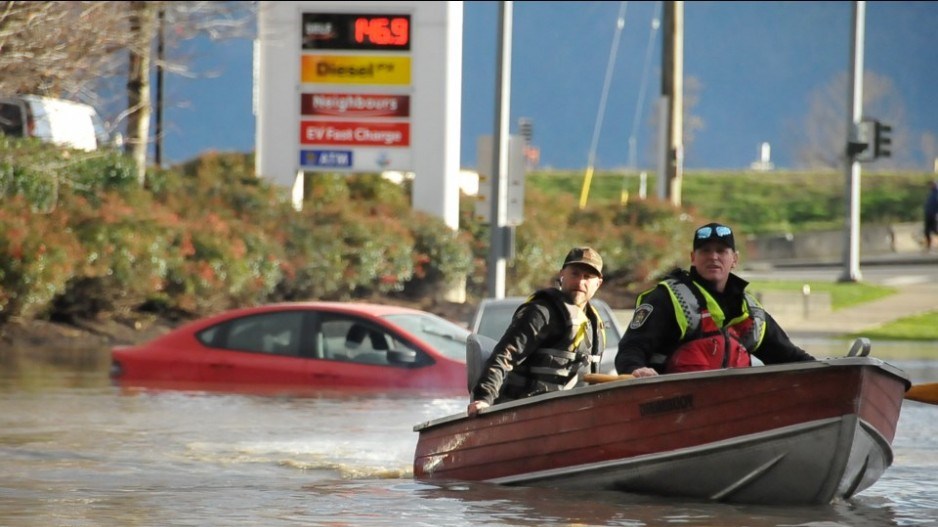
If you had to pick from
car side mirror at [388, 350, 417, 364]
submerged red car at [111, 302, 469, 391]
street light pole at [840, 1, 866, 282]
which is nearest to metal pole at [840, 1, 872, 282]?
street light pole at [840, 1, 866, 282]

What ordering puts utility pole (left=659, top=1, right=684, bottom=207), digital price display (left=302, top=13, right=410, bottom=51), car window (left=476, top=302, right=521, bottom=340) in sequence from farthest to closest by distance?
utility pole (left=659, top=1, right=684, bottom=207), digital price display (left=302, top=13, right=410, bottom=51), car window (left=476, top=302, right=521, bottom=340)

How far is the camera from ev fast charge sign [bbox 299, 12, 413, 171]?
104 feet

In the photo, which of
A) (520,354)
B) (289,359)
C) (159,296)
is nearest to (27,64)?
(159,296)

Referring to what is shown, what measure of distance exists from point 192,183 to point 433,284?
410 cm

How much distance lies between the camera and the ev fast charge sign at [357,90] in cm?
3178

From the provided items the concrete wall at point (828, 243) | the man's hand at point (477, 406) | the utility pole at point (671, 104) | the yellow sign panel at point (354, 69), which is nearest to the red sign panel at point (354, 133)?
the yellow sign panel at point (354, 69)

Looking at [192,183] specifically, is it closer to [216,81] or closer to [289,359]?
[289,359]

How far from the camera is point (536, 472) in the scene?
1167cm

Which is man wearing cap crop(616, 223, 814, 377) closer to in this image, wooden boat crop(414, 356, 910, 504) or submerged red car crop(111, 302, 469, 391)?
wooden boat crop(414, 356, 910, 504)

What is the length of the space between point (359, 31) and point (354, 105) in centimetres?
127

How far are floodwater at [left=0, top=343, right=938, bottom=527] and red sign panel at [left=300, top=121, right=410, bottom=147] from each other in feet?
41.1

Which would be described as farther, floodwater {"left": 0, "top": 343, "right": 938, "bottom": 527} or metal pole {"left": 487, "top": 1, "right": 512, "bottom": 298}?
metal pole {"left": 487, "top": 1, "right": 512, "bottom": 298}

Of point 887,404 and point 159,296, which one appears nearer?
point 887,404

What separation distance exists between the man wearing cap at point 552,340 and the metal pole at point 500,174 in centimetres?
1297
